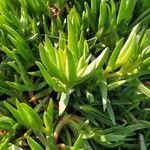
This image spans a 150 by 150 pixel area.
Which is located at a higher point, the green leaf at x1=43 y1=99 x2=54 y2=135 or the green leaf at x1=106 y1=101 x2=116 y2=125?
the green leaf at x1=43 y1=99 x2=54 y2=135

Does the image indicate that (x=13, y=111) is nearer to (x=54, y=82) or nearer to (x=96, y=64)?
(x=54, y=82)

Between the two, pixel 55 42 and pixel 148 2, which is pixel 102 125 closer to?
pixel 55 42

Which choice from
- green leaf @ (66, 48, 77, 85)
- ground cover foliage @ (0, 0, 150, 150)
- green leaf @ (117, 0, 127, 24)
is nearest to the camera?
green leaf @ (66, 48, 77, 85)

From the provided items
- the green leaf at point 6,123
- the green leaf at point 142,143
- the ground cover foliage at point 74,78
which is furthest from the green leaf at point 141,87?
the green leaf at point 6,123

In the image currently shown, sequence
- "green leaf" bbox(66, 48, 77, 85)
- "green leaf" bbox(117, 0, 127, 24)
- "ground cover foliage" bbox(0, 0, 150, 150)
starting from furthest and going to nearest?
"green leaf" bbox(117, 0, 127, 24) < "ground cover foliage" bbox(0, 0, 150, 150) < "green leaf" bbox(66, 48, 77, 85)

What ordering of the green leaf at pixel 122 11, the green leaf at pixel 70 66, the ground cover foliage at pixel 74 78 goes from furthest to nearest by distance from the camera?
the green leaf at pixel 122 11 < the ground cover foliage at pixel 74 78 < the green leaf at pixel 70 66

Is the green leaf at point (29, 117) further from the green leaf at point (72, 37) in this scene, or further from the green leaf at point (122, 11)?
the green leaf at point (122, 11)

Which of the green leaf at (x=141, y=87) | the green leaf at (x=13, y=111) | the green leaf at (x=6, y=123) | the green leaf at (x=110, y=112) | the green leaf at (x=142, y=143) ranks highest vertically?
the green leaf at (x=13, y=111)

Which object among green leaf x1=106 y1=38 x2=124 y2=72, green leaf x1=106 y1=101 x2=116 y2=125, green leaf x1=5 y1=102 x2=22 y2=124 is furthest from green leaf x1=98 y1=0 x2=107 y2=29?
green leaf x1=5 y1=102 x2=22 y2=124

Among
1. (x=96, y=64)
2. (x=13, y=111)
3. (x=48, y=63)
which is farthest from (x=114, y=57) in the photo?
(x=13, y=111)

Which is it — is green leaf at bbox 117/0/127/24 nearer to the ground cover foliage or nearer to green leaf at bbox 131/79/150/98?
the ground cover foliage
